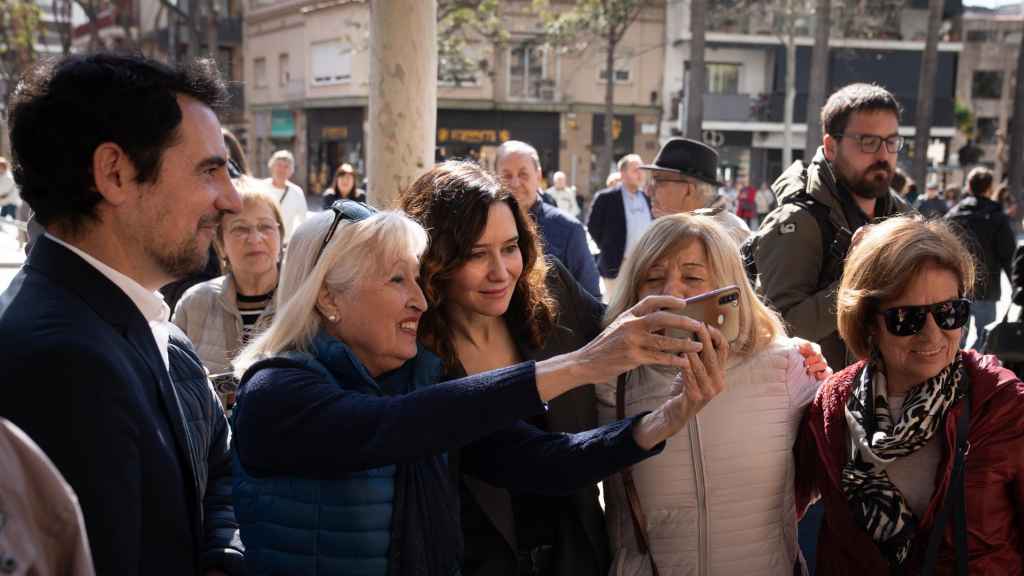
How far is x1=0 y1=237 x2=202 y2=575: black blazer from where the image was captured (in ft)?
5.16

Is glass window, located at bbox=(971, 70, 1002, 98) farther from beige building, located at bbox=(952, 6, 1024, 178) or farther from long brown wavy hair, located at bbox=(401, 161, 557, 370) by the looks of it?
long brown wavy hair, located at bbox=(401, 161, 557, 370)

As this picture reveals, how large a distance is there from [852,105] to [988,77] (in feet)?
138

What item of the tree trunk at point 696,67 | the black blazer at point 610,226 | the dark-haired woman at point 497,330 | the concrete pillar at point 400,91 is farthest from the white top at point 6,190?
the dark-haired woman at point 497,330

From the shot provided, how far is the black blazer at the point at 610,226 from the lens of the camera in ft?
28.3

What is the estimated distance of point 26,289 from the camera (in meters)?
1.70

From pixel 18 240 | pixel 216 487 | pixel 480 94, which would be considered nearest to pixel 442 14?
pixel 480 94

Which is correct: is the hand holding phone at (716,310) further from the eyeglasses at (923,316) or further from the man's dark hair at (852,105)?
the man's dark hair at (852,105)

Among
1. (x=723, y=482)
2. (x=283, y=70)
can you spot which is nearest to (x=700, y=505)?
(x=723, y=482)

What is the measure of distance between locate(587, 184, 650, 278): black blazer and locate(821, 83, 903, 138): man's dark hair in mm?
4687

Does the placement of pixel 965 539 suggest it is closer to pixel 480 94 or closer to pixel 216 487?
pixel 216 487

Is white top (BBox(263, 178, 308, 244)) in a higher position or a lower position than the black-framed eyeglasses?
lower

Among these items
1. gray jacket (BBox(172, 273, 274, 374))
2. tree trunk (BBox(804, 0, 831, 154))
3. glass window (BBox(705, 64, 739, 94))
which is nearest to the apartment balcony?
glass window (BBox(705, 64, 739, 94))

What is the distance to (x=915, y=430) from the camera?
2.32 meters

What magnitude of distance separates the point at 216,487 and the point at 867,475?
62.3 inches
